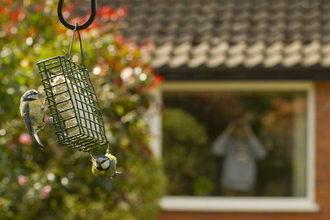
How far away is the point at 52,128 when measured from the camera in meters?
3.62

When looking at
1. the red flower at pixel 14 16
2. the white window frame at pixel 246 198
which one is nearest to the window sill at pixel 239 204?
the white window frame at pixel 246 198

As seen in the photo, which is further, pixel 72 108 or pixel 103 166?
pixel 72 108

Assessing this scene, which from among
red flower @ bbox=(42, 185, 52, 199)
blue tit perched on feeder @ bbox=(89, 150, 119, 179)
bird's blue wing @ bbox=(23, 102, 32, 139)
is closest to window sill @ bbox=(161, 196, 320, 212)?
red flower @ bbox=(42, 185, 52, 199)

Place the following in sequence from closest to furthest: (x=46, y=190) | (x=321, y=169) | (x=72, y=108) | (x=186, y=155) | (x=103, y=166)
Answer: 1. (x=103, y=166)
2. (x=72, y=108)
3. (x=46, y=190)
4. (x=321, y=169)
5. (x=186, y=155)

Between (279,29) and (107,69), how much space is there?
3.20 metres

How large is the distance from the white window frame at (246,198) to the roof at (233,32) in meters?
0.43

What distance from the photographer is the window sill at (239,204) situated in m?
5.94

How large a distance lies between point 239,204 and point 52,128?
131 inches

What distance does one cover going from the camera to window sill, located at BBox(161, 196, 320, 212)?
594 cm

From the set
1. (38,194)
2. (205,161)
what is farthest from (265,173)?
(38,194)

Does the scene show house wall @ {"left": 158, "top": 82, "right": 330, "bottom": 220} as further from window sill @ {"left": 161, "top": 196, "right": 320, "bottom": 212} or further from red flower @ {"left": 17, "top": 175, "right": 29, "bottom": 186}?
red flower @ {"left": 17, "top": 175, "right": 29, "bottom": 186}

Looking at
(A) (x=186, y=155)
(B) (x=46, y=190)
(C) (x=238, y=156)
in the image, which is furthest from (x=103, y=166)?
(C) (x=238, y=156)

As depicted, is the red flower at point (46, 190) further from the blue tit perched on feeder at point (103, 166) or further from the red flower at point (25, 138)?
the blue tit perched on feeder at point (103, 166)

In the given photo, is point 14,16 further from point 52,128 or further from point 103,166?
point 103,166
